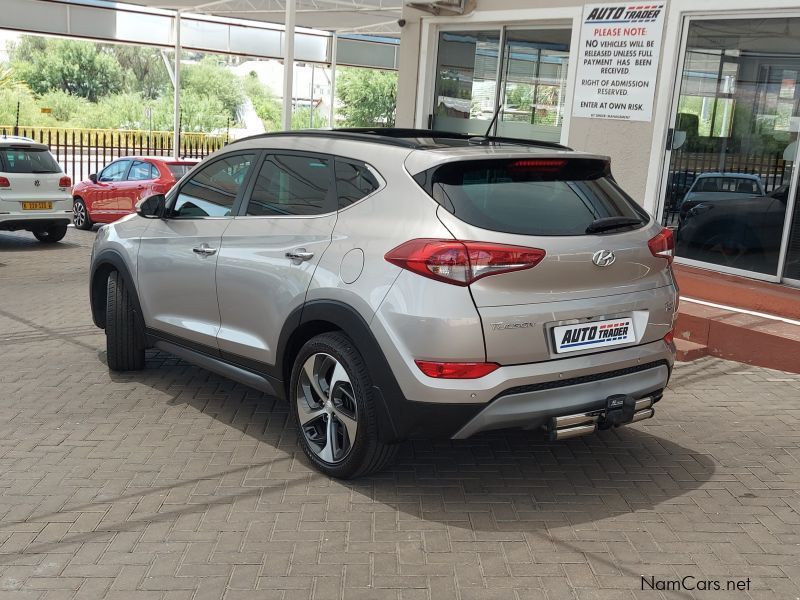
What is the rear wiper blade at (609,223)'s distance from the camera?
431 cm

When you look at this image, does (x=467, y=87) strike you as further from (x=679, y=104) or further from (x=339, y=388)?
(x=339, y=388)

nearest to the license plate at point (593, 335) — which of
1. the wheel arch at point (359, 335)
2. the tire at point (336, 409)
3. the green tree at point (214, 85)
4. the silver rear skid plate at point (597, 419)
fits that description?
the silver rear skid plate at point (597, 419)

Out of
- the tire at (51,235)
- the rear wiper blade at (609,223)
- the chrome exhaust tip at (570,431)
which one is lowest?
the tire at (51,235)

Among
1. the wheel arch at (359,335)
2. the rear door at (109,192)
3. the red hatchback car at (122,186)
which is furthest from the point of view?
the rear door at (109,192)

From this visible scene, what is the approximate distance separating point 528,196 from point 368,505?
5.59ft

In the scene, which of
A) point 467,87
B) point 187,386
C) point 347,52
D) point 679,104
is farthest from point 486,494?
point 347,52

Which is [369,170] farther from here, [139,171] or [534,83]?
[139,171]

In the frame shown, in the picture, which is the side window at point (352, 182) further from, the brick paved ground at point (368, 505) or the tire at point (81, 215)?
the tire at point (81, 215)

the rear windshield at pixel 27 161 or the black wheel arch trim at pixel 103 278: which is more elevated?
the rear windshield at pixel 27 161

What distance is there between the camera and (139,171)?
49.3 ft

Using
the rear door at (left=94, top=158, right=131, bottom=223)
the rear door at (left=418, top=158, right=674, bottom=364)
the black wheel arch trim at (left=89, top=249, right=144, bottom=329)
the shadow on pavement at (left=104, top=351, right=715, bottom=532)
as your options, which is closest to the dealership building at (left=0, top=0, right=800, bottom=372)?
the shadow on pavement at (left=104, top=351, right=715, bottom=532)

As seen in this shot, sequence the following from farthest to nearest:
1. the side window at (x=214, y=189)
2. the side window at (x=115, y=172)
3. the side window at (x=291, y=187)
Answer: the side window at (x=115, y=172)
the side window at (x=214, y=189)
the side window at (x=291, y=187)

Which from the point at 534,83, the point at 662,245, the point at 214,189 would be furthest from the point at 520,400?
the point at 534,83

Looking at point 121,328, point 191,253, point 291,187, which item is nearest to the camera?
point 291,187
